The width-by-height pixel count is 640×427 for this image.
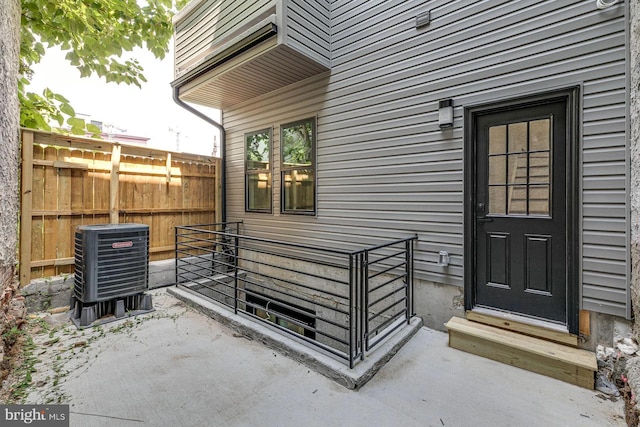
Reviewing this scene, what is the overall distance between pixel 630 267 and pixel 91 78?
6.62 metres

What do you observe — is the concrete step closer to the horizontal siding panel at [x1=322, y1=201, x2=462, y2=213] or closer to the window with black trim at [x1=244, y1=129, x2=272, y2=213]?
the horizontal siding panel at [x1=322, y1=201, x2=462, y2=213]

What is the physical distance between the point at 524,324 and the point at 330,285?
228 cm

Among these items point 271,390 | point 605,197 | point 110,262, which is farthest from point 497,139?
point 110,262

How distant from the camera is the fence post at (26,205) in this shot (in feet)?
11.2

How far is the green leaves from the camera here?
354cm

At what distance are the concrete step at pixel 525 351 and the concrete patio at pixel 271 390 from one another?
76 mm

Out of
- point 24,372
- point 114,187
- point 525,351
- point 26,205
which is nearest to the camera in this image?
point 24,372

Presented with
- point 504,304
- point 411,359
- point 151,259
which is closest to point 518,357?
point 504,304

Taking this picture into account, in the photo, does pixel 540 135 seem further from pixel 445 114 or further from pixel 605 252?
pixel 605 252

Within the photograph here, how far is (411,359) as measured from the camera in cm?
254

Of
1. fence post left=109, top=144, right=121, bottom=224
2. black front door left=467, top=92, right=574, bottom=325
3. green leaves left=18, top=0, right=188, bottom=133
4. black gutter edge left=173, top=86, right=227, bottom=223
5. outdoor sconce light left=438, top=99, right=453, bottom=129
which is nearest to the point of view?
black front door left=467, top=92, right=574, bottom=325

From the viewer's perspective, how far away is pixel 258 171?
5.21 m

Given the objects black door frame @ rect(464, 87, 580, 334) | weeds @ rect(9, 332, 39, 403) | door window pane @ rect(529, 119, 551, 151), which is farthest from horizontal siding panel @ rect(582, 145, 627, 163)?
weeds @ rect(9, 332, 39, 403)

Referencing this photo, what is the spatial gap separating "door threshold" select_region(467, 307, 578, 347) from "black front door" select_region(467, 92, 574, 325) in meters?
0.06
